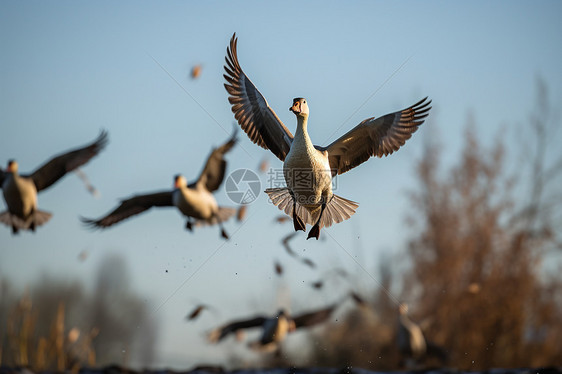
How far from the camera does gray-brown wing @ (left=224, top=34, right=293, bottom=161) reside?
5121 mm

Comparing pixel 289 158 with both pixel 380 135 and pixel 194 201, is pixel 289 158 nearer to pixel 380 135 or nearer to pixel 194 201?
pixel 380 135

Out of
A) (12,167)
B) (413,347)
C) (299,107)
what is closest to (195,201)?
(12,167)

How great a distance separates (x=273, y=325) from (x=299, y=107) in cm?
432

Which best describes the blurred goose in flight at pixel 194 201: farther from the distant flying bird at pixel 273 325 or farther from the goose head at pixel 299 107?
the goose head at pixel 299 107

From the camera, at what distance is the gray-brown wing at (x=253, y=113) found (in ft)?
16.8

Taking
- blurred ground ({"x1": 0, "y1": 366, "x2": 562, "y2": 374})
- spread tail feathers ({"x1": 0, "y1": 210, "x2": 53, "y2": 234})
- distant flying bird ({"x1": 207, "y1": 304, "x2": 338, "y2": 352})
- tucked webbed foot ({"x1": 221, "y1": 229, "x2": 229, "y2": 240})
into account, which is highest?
spread tail feathers ({"x1": 0, "y1": 210, "x2": 53, "y2": 234})

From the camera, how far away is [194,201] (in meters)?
7.13

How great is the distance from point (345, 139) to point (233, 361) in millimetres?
6156

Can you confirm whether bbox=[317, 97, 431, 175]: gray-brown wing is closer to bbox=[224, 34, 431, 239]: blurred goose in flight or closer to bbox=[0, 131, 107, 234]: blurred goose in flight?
bbox=[224, 34, 431, 239]: blurred goose in flight

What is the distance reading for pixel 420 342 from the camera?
8797mm

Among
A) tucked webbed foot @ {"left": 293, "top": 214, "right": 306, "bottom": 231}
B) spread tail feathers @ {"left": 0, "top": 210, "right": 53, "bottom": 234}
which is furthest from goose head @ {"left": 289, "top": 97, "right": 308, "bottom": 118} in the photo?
spread tail feathers @ {"left": 0, "top": 210, "right": 53, "bottom": 234}

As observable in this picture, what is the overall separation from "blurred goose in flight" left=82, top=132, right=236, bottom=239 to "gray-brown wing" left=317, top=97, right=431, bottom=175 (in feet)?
6.98

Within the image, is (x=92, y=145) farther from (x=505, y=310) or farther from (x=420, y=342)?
(x=505, y=310)

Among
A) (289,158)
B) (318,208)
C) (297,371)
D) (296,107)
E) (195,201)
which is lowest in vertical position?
(297,371)
